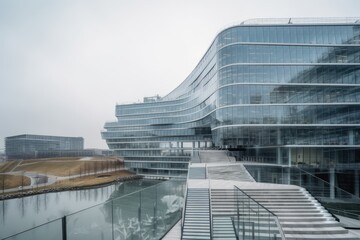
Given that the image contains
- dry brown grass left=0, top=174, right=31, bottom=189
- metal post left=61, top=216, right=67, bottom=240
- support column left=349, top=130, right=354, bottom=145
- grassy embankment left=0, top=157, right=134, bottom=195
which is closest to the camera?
metal post left=61, top=216, right=67, bottom=240

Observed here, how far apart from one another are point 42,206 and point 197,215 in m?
41.3

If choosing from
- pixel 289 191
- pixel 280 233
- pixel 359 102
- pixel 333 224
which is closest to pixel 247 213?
pixel 280 233

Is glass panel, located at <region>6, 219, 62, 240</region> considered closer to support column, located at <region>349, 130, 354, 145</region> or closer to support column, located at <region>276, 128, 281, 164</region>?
support column, located at <region>276, 128, 281, 164</region>

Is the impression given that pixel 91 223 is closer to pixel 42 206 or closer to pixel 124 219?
pixel 124 219

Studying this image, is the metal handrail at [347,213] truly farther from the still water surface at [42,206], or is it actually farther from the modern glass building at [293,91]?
the still water surface at [42,206]

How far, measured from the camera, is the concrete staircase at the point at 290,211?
595 inches

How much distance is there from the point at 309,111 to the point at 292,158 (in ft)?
30.9

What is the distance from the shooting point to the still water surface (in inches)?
1551

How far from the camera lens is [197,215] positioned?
2025 centimetres

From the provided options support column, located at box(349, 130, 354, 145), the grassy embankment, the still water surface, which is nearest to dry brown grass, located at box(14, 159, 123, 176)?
the grassy embankment

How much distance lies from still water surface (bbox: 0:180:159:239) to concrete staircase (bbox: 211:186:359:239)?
28806 mm

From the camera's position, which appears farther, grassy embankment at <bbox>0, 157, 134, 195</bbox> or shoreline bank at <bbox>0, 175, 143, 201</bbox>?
grassy embankment at <bbox>0, 157, 134, 195</bbox>

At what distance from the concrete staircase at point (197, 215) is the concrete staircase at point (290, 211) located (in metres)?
0.74

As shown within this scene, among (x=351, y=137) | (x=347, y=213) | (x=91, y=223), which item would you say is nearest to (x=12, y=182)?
(x=91, y=223)
